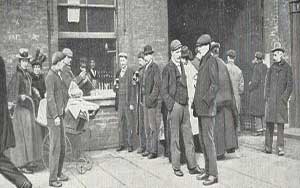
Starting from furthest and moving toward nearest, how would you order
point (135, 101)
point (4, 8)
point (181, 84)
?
point (135, 101), point (4, 8), point (181, 84)

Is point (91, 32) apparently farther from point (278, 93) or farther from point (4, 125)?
point (278, 93)

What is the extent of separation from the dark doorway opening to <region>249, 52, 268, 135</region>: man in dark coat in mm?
427

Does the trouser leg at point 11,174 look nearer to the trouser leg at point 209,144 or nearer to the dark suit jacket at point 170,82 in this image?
the dark suit jacket at point 170,82

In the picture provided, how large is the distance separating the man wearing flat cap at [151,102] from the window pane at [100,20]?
1.52 meters

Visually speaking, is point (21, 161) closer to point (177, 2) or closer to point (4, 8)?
point (4, 8)

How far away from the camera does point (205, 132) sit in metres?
6.53

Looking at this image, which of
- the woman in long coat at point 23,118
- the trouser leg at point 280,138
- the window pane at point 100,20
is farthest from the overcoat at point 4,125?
the trouser leg at point 280,138

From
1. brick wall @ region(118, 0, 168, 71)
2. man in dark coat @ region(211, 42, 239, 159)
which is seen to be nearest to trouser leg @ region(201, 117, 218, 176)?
man in dark coat @ region(211, 42, 239, 159)

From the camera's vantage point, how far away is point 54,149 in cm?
656

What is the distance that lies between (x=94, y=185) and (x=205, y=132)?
1.88 m

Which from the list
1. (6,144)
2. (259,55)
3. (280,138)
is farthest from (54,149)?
(259,55)

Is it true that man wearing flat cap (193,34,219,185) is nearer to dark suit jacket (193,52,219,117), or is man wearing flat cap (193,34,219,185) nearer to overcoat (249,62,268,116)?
dark suit jacket (193,52,219,117)

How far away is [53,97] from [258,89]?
19.5 feet

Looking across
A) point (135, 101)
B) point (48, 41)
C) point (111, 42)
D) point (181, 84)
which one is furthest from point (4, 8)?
point (181, 84)
